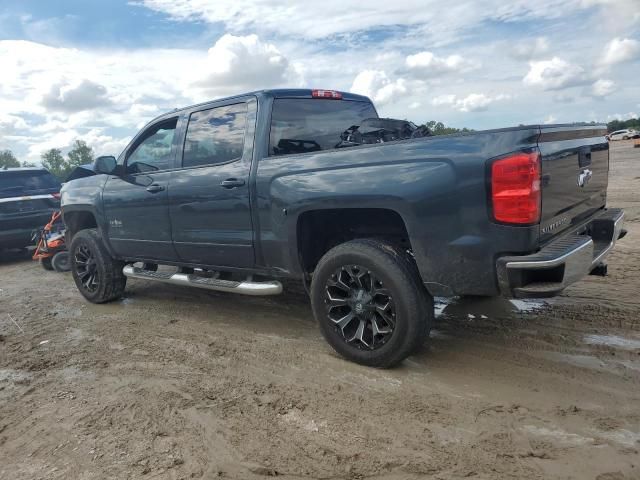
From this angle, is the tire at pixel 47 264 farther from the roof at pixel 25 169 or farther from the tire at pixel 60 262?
the roof at pixel 25 169

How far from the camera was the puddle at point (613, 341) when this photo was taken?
3.75 meters

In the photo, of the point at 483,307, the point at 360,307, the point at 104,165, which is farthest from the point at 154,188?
the point at 483,307

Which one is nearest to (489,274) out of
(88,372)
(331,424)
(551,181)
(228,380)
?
(551,181)

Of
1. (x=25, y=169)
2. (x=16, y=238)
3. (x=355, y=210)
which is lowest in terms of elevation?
(x=16, y=238)

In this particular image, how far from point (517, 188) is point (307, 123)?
84.9 inches

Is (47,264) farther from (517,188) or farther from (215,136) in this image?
(517,188)

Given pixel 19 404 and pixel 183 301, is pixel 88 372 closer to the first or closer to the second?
pixel 19 404

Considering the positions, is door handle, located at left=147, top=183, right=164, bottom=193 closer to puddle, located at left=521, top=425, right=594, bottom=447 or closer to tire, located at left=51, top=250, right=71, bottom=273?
puddle, located at left=521, top=425, right=594, bottom=447

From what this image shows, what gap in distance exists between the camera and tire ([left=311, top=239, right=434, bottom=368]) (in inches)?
133

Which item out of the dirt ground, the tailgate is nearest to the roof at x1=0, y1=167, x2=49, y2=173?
the dirt ground

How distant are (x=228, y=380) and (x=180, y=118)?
8.65 ft

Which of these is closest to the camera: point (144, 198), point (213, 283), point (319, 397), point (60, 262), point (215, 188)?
point (319, 397)

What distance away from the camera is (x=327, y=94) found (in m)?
4.79

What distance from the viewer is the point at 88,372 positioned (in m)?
3.98
